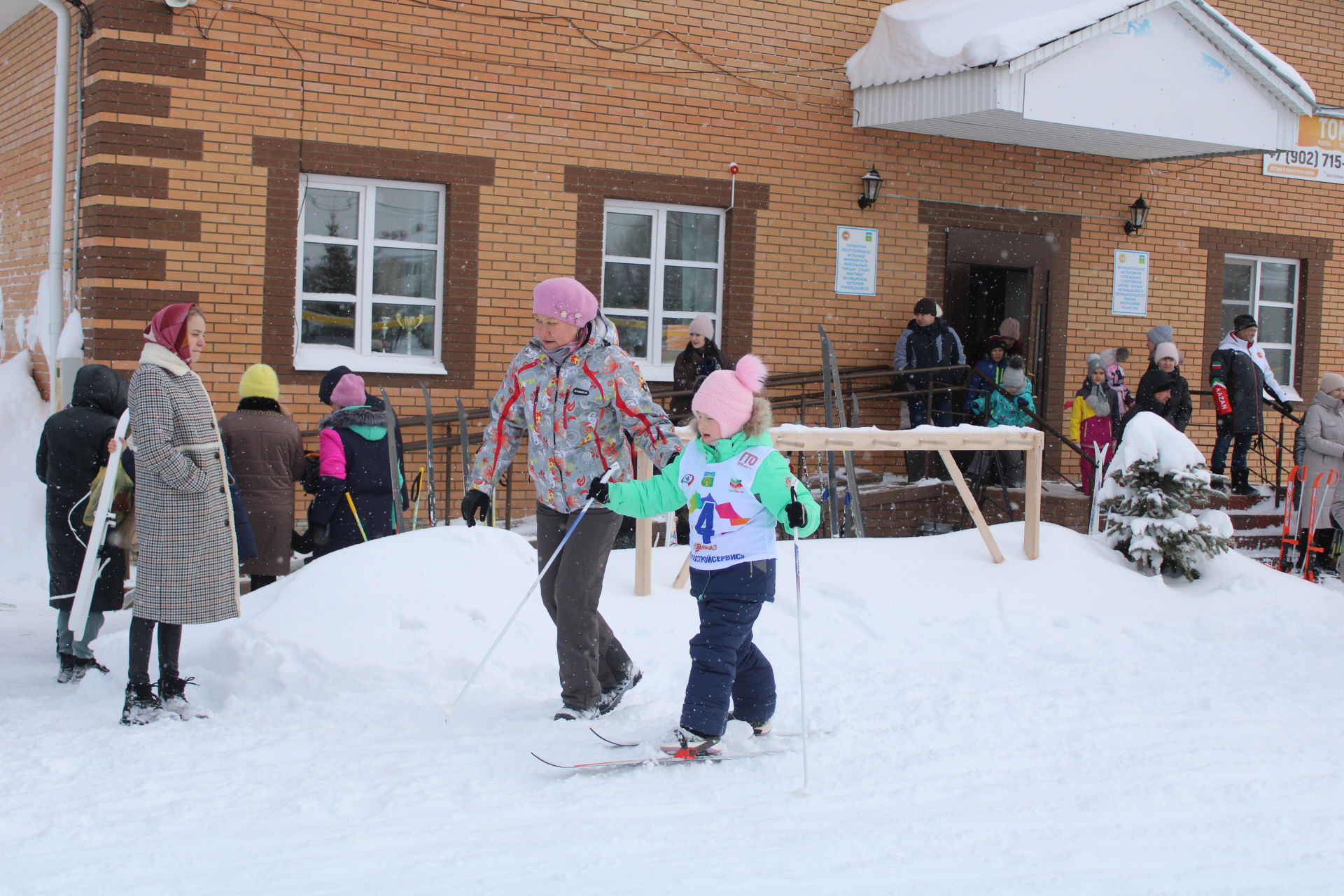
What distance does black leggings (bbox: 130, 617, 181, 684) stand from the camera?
4.43 metres

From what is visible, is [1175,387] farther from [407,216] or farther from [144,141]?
[144,141]

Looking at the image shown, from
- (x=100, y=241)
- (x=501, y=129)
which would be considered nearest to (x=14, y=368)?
(x=100, y=241)

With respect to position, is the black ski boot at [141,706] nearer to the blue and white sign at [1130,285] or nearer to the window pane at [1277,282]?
the blue and white sign at [1130,285]

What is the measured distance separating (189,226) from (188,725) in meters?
5.07

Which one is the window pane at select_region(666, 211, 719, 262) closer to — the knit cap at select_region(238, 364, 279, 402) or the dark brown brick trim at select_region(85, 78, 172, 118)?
the dark brown brick trim at select_region(85, 78, 172, 118)

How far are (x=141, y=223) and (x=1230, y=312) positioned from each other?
35.5ft

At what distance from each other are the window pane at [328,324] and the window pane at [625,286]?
2.12m

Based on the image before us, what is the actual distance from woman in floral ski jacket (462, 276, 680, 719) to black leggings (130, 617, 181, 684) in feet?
4.23

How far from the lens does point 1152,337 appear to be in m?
10.1

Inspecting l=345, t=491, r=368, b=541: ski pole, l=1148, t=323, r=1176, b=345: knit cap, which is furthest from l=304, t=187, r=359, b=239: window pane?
l=1148, t=323, r=1176, b=345: knit cap

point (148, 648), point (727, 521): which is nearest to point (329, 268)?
point (148, 648)

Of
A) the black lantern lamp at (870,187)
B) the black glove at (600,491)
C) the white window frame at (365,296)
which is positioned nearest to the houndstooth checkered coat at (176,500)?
the black glove at (600,491)

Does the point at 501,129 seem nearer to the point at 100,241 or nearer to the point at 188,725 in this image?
the point at 100,241

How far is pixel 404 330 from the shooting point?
930 cm
